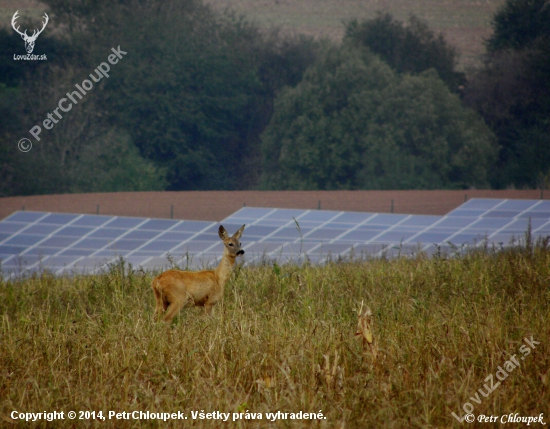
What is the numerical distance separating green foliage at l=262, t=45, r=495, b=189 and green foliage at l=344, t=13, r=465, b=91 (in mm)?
5632

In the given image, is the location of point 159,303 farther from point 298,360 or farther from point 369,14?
point 369,14

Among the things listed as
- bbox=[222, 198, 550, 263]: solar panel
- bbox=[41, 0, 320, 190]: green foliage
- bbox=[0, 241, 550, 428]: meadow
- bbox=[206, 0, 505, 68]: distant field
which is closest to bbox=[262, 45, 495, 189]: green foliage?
bbox=[41, 0, 320, 190]: green foliage

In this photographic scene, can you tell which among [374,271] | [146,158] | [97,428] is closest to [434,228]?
[374,271]

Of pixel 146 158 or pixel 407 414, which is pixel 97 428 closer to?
pixel 407 414

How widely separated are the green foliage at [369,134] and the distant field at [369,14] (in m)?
28.1

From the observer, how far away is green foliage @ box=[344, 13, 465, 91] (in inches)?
2440

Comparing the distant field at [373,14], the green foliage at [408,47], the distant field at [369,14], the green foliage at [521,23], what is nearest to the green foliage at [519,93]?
the green foliage at [521,23]

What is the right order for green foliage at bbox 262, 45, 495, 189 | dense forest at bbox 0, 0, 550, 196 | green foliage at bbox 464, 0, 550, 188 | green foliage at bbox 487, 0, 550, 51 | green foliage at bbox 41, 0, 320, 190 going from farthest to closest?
1. green foliage at bbox 487, 0, 550, 51
2. green foliage at bbox 41, 0, 320, 190
3. green foliage at bbox 464, 0, 550, 188
4. dense forest at bbox 0, 0, 550, 196
5. green foliage at bbox 262, 45, 495, 189

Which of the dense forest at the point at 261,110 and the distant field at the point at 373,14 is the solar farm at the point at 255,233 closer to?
the dense forest at the point at 261,110

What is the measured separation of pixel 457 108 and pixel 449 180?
15.5 feet

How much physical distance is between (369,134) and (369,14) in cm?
4995

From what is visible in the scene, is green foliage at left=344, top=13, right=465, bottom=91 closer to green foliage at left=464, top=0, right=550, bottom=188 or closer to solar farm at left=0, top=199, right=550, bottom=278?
green foliage at left=464, top=0, right=550, bottom=188

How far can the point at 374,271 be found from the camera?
10.8 meters

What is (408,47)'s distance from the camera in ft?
207
